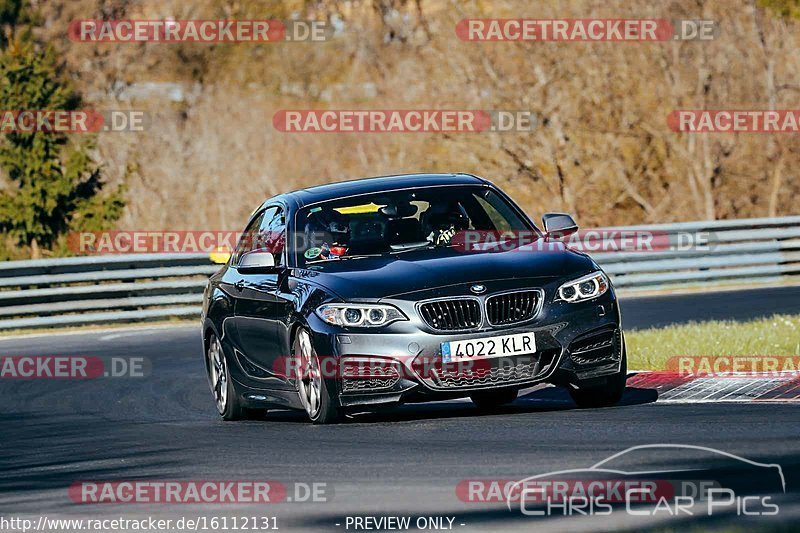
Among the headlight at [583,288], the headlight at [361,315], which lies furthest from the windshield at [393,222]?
the headlight at [583,288]

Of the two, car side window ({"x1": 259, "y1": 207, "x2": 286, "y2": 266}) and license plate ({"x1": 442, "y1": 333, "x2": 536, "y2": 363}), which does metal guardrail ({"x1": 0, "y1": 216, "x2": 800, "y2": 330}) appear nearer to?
car side window ({"x1": 259, "y1": 207, "x2": 286, "y2": 266})

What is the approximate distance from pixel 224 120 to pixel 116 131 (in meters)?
3.50

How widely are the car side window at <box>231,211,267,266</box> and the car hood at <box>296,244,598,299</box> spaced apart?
1.99 meters

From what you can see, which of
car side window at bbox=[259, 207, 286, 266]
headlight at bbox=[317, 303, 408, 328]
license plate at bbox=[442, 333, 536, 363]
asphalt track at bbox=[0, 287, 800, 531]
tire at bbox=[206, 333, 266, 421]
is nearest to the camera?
asphalt track at bbox=[0, 287, 800, 531]

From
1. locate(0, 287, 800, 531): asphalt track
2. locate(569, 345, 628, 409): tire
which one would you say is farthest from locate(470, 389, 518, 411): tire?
locate(569, 345, 628, 409): tire

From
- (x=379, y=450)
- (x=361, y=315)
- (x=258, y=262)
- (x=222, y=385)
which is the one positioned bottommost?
(x=379, y=450)

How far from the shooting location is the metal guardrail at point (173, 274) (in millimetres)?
25797

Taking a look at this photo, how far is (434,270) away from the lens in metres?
10.3

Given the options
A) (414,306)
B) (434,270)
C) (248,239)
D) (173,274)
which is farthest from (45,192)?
(414,306)

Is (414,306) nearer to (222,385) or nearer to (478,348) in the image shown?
(478,348)

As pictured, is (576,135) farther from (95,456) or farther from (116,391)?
(95,456)

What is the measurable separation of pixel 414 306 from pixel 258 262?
1.73 metres

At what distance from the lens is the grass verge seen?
13.4 meters

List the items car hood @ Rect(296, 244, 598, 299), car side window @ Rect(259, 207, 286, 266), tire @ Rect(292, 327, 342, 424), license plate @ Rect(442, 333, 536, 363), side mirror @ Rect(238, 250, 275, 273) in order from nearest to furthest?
license plate @ Rect(442, 333, 536, 363), car hood @ Rect(296, 244, 598, 299), tire @ Rect(292, 327, 342, 424), side mirror @ Rect(238, 250, 275, 273), car side window @ Rect(259, 207, 286, 266)
